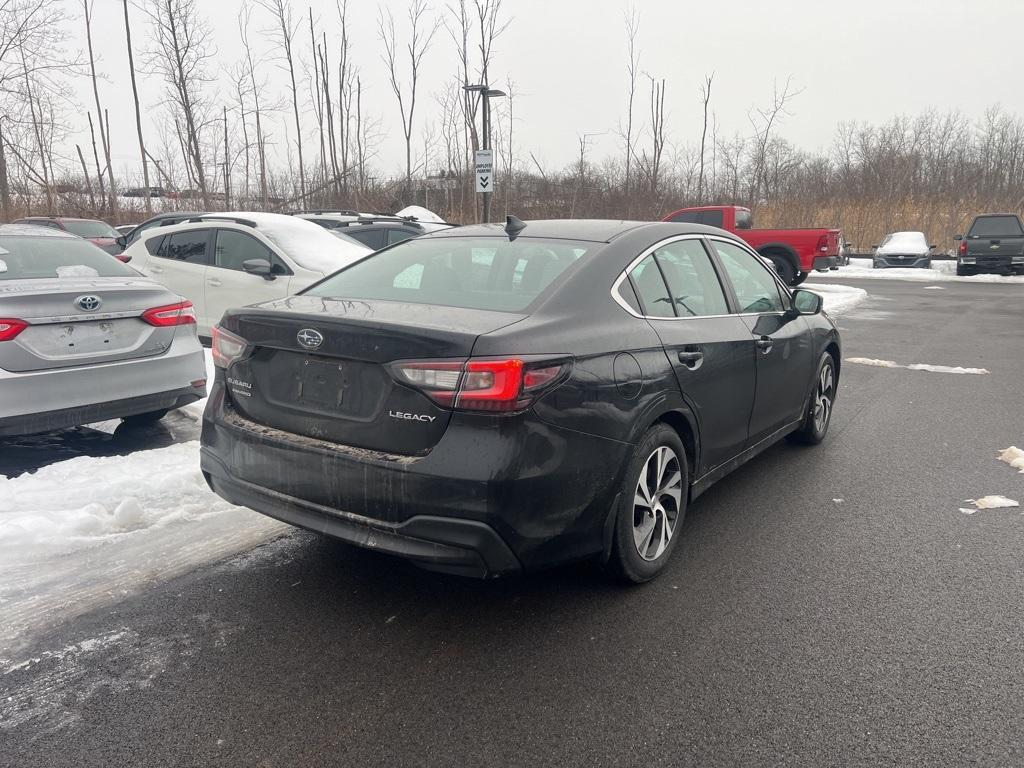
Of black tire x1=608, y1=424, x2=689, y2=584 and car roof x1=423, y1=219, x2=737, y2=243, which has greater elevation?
car roof x1=423, y1=219, x2=737, y2=243

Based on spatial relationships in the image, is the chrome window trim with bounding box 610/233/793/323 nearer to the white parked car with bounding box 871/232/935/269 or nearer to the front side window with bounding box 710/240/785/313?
the front side window with bounding box 710/240/785/313

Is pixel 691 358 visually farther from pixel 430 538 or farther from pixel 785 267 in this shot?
pixel 785 267

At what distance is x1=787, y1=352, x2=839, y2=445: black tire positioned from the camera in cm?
557

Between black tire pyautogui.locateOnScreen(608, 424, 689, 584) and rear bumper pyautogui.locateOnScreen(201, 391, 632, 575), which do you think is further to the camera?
black tire pyautogui.locateOnScreen(608, 424, 689, 584)

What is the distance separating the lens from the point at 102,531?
13.3 feet

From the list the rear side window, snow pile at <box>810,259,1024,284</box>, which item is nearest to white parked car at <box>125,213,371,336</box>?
the rear side window

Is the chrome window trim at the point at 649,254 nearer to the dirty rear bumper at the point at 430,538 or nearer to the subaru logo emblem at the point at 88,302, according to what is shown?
the dirty rear bumper at the point at 430,538

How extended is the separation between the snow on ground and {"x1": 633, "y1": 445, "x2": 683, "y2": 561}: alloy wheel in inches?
834

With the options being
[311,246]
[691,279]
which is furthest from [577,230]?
[311,246]

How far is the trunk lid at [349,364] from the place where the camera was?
9.39 ft

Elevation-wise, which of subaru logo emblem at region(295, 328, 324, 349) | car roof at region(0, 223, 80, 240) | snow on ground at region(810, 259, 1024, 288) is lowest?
snow on ground at region(810, 259, 1024, 288)

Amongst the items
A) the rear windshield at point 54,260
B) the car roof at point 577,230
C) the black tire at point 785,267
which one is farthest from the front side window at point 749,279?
the black tire at point 785,267

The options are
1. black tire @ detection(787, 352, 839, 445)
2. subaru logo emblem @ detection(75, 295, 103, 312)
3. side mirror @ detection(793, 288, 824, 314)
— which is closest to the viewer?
subaru logo emblem @ detection(75, 295, 103, 312)

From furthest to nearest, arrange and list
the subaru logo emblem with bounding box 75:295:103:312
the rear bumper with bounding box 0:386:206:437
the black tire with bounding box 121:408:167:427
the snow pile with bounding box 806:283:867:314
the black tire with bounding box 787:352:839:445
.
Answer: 1. the snow pile with bounding box 806:283:867:314
2. the black tire with bounding box 121:408:167:427
3. the black tire with bounding box 787:352:839:445
4. the subaru logo emblem with bounding box 75:295:103:312
5. the rear bumper with bounding box 0:386:206:437
